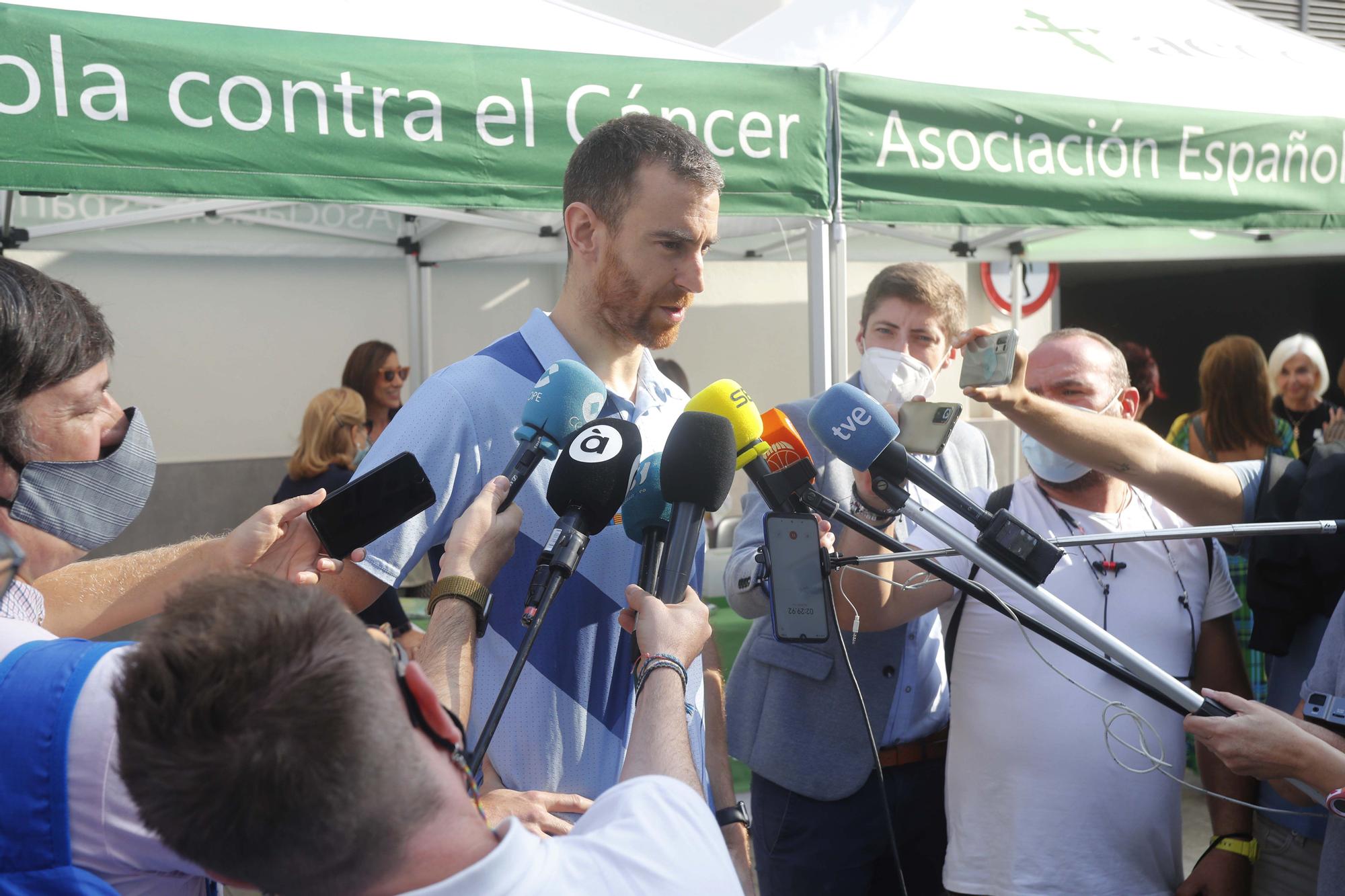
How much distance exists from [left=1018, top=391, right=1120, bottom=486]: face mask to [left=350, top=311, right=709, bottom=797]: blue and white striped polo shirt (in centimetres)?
108

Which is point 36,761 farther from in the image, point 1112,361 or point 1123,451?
point 1112,361

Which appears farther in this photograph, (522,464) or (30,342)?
(522,464)

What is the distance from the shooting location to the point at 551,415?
1.57 metres

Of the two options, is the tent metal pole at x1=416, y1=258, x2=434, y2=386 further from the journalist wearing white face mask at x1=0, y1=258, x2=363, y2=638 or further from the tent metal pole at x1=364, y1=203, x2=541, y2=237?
the journalist wearing white face mask at x1=0, y1=258, x2=363, y2=638

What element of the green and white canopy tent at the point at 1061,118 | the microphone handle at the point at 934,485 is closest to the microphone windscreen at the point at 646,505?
the microphone handle at the point at 934,485

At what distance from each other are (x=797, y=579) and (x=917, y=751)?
130 centimetres

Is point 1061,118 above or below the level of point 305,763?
above

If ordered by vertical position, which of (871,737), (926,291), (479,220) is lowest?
(871,737)

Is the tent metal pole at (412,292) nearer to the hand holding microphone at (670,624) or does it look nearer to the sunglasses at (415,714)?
the hand holding microphone at (670,624)

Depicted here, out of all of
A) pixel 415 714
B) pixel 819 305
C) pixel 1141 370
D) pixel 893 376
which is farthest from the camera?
pixel 1141 370

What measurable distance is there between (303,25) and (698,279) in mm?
1513

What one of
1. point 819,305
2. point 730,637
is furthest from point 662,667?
point 730,637

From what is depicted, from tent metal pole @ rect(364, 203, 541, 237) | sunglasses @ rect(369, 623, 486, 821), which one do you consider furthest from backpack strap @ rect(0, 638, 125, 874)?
tent metal pole @ rect(364, 203, 541, 237)

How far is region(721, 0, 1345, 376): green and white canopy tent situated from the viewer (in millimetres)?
3363
